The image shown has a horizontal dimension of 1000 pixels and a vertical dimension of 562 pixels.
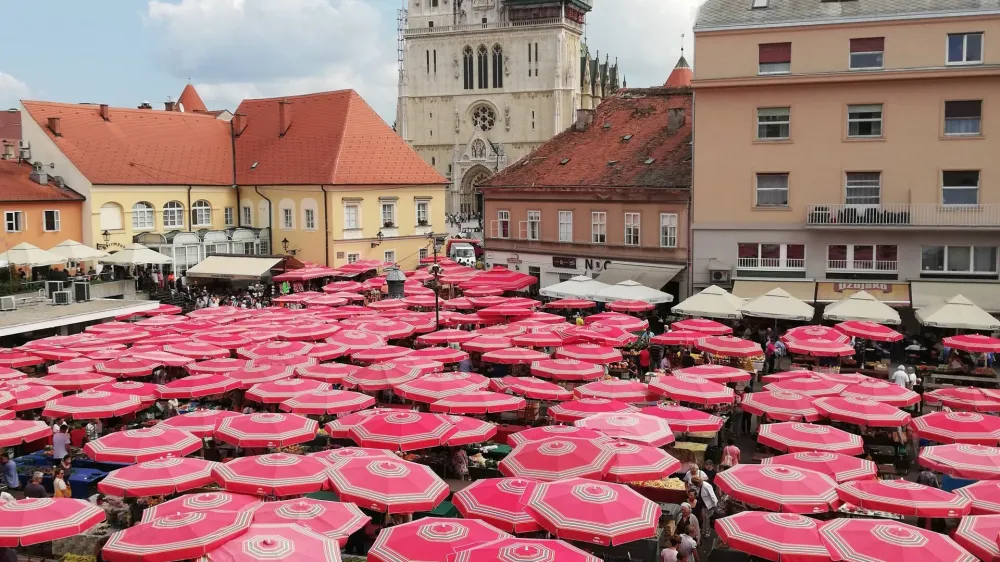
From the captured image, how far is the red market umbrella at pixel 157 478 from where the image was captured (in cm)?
1427

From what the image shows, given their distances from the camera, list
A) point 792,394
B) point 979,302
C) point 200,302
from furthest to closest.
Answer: point 200,302
point 979,302
point 792,394

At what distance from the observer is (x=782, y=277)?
3631 centimetres

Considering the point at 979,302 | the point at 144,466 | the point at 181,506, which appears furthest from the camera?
the point at 979,302

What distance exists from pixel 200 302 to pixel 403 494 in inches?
1191

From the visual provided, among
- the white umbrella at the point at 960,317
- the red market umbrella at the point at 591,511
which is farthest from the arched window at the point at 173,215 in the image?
the red market umbrella at the point at 591,511

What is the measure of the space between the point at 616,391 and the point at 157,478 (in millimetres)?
9817

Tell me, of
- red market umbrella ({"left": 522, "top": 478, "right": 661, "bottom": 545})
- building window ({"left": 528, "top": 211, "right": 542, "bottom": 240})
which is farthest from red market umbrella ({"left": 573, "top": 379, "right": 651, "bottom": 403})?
building window ({"left": 528, "top": 211, "right": 542, "bottom": 240})

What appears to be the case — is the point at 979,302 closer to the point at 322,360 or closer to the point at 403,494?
the point at 322,360

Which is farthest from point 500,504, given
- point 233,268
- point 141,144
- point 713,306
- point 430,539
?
point 141,144

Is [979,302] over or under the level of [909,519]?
over

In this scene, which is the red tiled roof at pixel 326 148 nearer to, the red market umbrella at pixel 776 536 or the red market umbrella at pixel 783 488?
the red market umbrella at pixel 783 488

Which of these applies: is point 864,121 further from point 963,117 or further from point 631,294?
point 631,294

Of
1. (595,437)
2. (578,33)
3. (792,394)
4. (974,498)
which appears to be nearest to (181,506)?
(595,437)

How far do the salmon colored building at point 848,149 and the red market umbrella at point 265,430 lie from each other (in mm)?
22032
